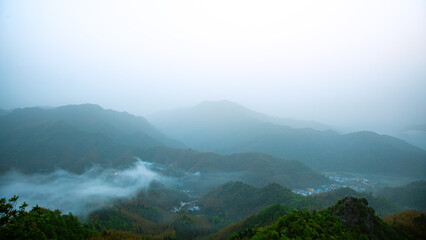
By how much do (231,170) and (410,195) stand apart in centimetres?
7768

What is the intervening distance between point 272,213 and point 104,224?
3617 cm

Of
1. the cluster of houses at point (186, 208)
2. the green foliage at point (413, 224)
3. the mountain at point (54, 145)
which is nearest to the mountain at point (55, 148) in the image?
the mountain at point (54, 145)

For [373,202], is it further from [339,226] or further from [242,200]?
[339,226]

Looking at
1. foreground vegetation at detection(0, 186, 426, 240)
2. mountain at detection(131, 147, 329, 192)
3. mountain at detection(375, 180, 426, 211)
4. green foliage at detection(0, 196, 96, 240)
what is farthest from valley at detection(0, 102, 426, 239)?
green foliage at detection(0, 196, 96, 240)

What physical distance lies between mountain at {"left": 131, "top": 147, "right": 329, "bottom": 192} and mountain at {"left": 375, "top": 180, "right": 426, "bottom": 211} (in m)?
34.2

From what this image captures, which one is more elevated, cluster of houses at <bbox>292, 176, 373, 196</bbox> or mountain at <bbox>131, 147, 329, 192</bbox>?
mountain at <bbox>131, 147, 329, 192</bbox>

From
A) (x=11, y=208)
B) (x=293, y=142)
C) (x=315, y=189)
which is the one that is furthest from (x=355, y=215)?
(x=293, y=142)

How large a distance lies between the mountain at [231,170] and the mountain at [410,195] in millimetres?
34223

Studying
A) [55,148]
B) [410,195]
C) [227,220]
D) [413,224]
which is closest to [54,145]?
[55,148]

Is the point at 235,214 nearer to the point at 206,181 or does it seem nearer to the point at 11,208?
the point at 206,181

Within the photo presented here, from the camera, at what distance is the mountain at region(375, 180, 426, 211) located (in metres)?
71.2

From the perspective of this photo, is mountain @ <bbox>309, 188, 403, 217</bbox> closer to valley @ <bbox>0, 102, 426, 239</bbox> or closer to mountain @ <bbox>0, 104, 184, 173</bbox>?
valley @ <bbox>0, 102, 426, 239</bbox>

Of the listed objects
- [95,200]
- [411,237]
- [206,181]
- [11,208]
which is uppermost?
[11,208]

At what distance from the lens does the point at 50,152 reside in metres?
122
